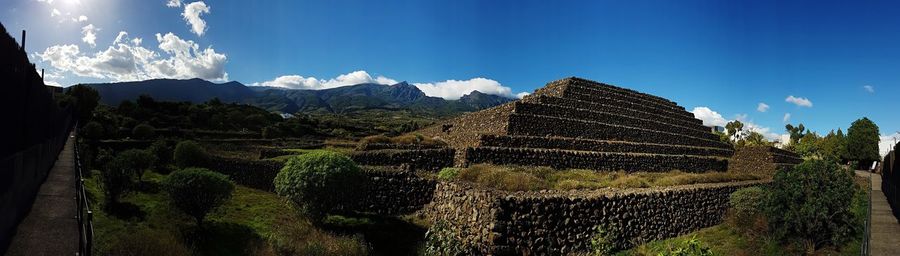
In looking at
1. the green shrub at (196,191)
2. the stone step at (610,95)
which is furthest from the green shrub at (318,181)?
the stone step at (610,95)

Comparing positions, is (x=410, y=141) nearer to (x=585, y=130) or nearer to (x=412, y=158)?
(x=412, y=158)

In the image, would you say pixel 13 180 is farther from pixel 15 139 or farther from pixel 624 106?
pixel 624 106

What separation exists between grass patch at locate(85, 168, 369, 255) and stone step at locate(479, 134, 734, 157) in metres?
10.9

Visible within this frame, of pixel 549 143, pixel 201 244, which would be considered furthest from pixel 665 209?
pixel 201 244

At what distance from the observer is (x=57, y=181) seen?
1451cm

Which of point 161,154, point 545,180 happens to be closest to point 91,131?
point 161,154

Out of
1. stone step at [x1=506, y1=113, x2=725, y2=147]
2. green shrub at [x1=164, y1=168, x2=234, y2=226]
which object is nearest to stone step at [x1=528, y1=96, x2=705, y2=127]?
stone step at [x1=506, y1=113, x2=725, y2=147]

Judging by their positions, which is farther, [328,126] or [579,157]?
[328,126]

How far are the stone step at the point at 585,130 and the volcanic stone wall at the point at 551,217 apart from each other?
11421mm

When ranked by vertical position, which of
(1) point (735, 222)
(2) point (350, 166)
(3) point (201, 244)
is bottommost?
(3) point (201, 244)

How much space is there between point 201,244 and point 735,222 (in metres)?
20.6

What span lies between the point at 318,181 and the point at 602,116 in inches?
984

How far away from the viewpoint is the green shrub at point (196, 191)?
17.7 m

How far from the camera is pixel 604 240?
1428 cm
